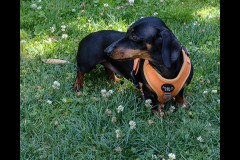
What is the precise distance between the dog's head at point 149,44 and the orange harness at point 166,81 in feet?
0.60

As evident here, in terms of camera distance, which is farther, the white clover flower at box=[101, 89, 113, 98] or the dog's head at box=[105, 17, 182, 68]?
the white clover flower at box=[101, 89, 113, 98]

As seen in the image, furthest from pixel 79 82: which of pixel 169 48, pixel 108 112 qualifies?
pixel 169 48

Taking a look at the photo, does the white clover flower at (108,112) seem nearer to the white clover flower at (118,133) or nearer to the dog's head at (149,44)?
the white clover flower at (118,133)

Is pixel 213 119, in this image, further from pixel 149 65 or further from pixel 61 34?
pixel 61 34

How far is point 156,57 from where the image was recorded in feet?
12.0

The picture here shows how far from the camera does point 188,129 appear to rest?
3574 mm

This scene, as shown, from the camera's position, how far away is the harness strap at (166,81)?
12.2 feet

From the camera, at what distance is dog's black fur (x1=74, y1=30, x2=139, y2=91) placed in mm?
4195

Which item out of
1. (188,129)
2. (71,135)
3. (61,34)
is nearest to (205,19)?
(61,34)

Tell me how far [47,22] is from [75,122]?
85.8 inches

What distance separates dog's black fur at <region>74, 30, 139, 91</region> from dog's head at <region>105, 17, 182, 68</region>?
54cm

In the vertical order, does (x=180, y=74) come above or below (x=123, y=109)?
above

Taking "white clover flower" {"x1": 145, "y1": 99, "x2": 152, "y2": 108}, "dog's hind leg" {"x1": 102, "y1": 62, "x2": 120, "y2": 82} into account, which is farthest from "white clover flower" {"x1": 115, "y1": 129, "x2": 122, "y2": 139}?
"dog's hind leg" {"x1": 102, "y1": 62, "x2": 120, "y2": 82}

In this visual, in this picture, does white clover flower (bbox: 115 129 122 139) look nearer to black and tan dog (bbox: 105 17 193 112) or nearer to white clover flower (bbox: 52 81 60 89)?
black and tan dog (bbox: 105 17 193 112)
